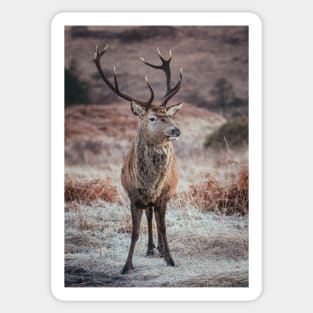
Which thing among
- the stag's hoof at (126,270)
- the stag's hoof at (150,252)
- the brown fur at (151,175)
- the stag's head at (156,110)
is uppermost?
the stag's head at (156,110)

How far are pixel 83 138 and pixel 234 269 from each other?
169 centimetres

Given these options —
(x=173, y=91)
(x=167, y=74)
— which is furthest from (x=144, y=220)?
(x=167, y=74)

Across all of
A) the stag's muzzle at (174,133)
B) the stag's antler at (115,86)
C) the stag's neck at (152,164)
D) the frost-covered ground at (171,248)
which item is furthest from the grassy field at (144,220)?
the stag's muzzle at (174,133)

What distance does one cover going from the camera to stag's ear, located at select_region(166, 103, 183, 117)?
7.76 meters

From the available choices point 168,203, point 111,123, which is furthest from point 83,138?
point 168,203

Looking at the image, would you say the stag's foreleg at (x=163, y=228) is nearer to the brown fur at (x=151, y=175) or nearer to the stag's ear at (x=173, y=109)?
the brown fur at (x=151, y=175)

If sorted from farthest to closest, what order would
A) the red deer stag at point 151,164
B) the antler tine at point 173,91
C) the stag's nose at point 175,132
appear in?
the antler tine at point 173,91
the red deer stag at point 151,164
the stag's nose at point 175,132

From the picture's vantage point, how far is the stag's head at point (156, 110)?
300 inches

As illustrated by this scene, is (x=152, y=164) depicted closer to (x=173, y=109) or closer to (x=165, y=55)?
(x=173, y=109)

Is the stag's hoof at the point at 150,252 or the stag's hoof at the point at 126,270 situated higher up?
the stag's hoof at the point at 150,252

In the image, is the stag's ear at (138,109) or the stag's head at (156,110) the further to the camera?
the stag's ear at (138,109)

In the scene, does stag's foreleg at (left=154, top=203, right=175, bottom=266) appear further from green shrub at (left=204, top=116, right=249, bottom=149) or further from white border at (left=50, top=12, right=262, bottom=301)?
green shrub at (left=204, top=116, right=249, bottom=149)
